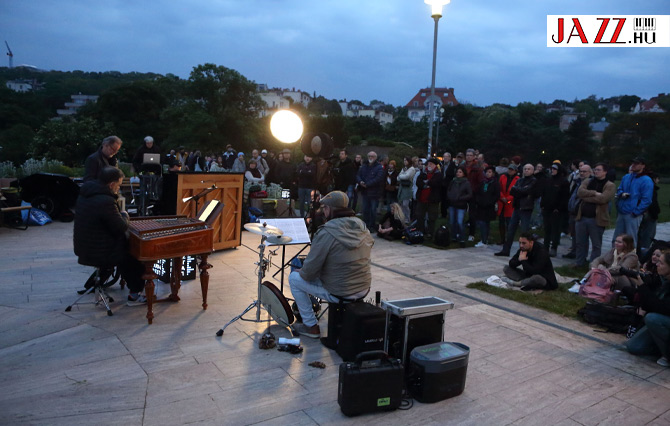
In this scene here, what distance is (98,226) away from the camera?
499 cm

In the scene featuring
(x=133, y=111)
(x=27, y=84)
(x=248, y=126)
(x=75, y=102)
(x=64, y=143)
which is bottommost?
(x=64, y=143)

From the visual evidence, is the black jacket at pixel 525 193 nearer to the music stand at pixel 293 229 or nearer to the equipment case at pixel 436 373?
the music stand at pixel 293 229

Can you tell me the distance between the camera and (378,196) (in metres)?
11.5

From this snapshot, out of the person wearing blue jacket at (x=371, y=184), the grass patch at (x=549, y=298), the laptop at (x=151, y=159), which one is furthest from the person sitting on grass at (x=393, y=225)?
the laptop at (x=151, y=159)

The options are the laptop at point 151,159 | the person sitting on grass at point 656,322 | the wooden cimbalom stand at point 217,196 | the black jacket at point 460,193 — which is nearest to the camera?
the person sitting on grass at point 656,322

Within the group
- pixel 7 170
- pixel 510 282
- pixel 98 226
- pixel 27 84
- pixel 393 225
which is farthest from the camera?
pixel 27 84

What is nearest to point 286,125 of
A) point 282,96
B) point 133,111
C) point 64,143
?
point 64,143

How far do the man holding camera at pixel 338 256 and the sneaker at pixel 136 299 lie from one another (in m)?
2.35

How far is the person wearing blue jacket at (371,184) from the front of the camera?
11.3 metres

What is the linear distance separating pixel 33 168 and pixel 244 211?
7.33 meters

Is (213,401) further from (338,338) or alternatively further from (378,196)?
(378,196)

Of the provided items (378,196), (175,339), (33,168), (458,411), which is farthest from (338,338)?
(33,168)

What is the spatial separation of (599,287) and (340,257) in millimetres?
4259

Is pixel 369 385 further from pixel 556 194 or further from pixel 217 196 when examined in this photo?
pixel 556 194
